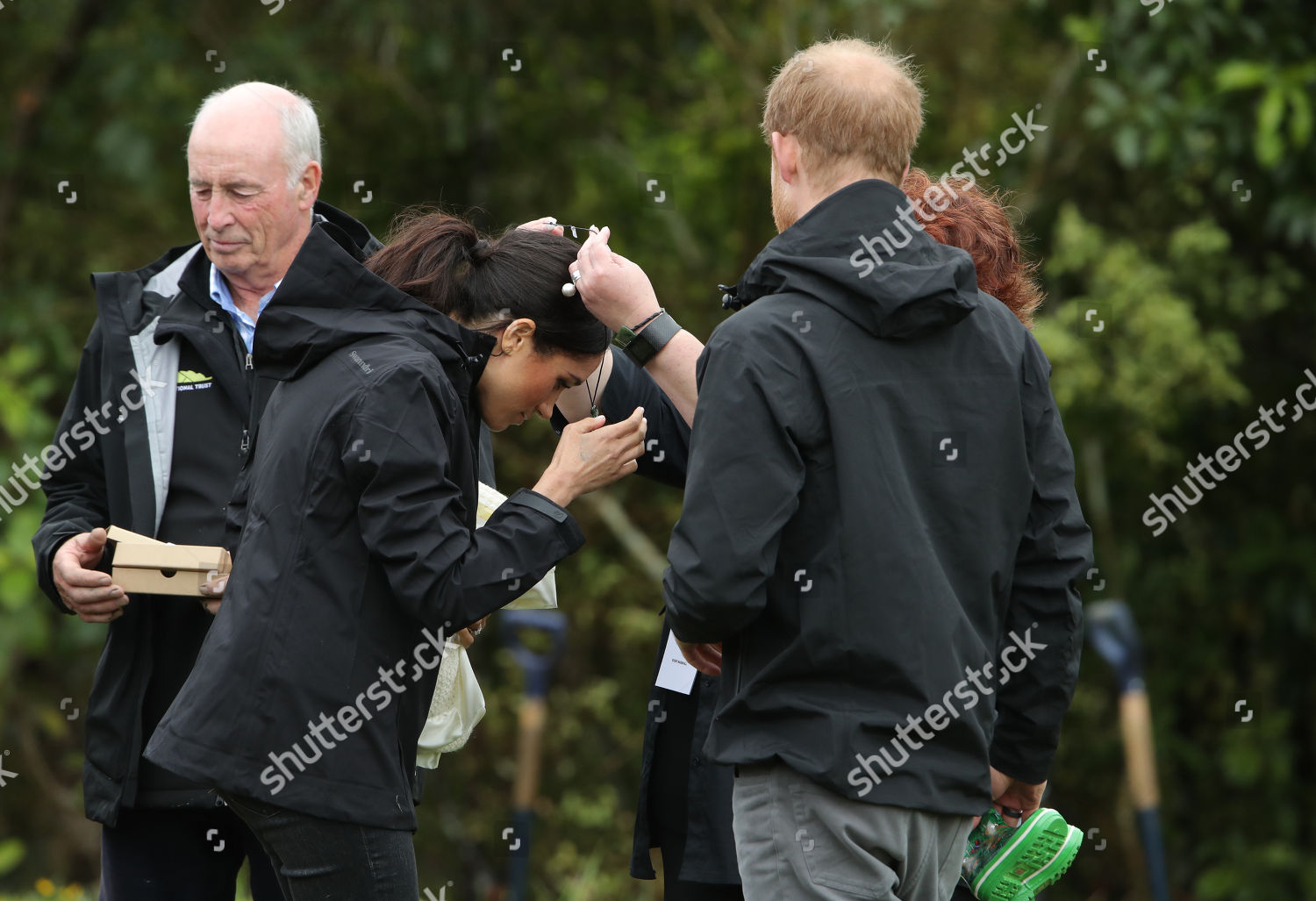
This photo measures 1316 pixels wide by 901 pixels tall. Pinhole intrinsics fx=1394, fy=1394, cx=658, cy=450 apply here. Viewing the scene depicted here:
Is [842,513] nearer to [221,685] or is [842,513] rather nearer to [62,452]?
[221,685]

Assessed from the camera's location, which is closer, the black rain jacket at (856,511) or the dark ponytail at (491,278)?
the black rain jacket at (856,511)

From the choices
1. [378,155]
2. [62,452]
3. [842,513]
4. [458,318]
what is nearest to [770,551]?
[842,513]

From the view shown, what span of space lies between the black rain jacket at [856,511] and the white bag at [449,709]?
0.72 metres

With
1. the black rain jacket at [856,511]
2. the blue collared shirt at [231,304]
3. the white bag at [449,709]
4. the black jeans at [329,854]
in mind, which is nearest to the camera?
the black rain jacket at [856,511]

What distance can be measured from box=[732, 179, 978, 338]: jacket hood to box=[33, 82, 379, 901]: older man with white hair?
3.14 feet

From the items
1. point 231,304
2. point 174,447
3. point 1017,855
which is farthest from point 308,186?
point 1017,855

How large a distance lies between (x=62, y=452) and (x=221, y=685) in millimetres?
1066

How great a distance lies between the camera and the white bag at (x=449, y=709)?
254 centimetres

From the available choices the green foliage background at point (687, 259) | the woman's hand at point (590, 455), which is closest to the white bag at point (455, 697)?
the woman's hand at point (590, 455)

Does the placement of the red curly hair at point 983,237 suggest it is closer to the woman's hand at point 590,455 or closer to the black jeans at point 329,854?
the woman's hand at point 590,455

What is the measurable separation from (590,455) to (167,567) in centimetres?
74

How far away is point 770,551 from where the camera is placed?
1.87 metres

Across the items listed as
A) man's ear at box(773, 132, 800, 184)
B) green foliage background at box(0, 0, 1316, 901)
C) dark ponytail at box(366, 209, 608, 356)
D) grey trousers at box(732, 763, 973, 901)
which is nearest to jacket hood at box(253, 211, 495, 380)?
dark ponytail at box(366, 209, 608, 356)

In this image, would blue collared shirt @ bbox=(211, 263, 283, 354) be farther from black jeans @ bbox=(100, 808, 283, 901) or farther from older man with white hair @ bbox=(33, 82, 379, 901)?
black jeans @ bbox=(100, 808, 283, 901)
